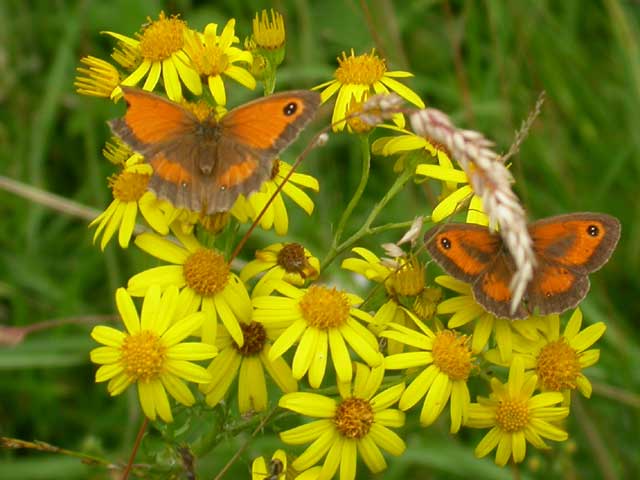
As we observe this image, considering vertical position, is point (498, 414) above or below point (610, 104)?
below

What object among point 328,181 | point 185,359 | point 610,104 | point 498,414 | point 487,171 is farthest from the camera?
point 610,104

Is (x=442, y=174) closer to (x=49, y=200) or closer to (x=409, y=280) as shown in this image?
(x=409, y=280)

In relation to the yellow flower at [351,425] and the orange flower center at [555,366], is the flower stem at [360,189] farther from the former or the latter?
the orange flower center at [555,366]

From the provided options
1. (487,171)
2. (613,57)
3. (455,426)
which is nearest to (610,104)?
(613,57)

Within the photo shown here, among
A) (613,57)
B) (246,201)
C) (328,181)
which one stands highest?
(613,57)

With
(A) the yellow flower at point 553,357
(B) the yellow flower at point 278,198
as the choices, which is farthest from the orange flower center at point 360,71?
(A) the yellow flower at point 553,357

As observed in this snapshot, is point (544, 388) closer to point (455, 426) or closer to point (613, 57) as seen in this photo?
point (455, 426)

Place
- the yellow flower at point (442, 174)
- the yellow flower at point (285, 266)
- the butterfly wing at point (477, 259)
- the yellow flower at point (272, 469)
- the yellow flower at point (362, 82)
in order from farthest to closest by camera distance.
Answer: the yellow flower at point (362, 82) → the yellow flower at point (442, 174) → the yellow flower at point (285, 266) → the butterfly wing at point (477, 259) → the yellow flower at point (272, 469)

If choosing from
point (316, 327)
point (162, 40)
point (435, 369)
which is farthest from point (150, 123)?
point (435, 369)
